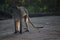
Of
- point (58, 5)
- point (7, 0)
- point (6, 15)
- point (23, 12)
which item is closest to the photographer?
point (23, 12)

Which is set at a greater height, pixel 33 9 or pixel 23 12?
pixel 23 12

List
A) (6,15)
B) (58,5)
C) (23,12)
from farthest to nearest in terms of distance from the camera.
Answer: (58,5), (6,15), (23,12)

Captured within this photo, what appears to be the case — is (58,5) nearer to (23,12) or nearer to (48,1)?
(48,1)

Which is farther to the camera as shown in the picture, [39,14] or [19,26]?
[39,14]

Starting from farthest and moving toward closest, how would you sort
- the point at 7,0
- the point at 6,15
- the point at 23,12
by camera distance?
the point at 7,0, the point at 6,15, the point at 23,12

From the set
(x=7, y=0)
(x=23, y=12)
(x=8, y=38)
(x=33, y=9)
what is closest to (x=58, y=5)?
(x=33, y=9)

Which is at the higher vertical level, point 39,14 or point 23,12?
point 23,12

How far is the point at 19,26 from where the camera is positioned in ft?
19.0

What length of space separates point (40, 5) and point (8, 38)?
9793 millimetres

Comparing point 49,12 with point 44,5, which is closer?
point 49,12

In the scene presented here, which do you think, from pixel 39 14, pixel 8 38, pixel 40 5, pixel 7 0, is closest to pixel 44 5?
pixel 40 5

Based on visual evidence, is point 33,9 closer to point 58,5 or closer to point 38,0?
point 38,0

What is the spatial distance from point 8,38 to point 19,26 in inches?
34.9

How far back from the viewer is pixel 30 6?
567 inches
